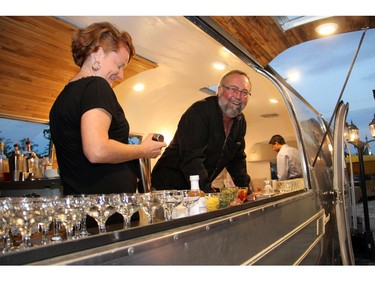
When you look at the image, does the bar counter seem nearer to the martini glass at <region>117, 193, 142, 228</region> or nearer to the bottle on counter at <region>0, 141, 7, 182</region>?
the martini glass at <region>117, 193, 142, 228</region>

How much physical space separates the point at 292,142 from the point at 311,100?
2.93 ft

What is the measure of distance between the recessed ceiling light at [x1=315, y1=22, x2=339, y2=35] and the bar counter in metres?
1.36

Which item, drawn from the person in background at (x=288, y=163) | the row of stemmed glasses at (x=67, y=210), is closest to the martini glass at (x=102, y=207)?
the row of stemmed glasses at (x=67, y=210)

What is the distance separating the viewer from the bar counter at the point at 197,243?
0.65 m

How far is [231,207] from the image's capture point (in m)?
1.34

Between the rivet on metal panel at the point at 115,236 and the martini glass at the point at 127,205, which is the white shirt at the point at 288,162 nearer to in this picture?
the martini glass at the point at 127,205

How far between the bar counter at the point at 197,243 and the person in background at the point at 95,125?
0.73 feet

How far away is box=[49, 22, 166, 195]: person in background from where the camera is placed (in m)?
1.13

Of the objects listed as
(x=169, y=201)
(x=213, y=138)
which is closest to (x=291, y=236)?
(x=213, y=138)

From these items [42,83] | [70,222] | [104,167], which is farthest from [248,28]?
[42,83]

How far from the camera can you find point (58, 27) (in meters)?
2.91

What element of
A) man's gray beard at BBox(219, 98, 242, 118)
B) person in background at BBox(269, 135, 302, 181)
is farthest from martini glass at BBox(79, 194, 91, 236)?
person in background at BBox(269, 135, 302, 181)

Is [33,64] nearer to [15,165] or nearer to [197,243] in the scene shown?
[15,165]

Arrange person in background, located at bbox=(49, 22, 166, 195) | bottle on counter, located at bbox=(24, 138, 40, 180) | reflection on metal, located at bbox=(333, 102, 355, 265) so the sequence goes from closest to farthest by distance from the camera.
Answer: person in background, located at bbox=(49, 22, 166, 195)
reflection on metal, located at bbox=(333, 102, 355, 265)
bottle on counter, located at bbox=(24, 138, 40, 180)
